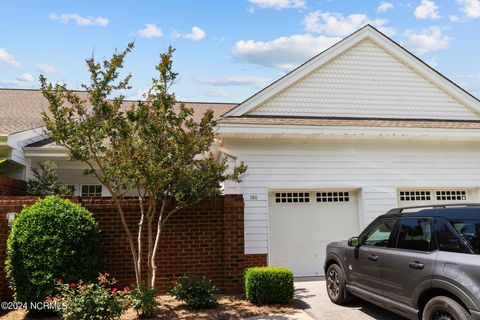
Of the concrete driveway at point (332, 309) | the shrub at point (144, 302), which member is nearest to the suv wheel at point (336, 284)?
the concrete driveway at point (332, 309)

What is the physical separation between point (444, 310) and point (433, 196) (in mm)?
6652

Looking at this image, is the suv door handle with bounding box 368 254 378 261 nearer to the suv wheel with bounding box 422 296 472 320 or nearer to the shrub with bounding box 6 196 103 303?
the suv wheel with bounding box 422 296 472 320

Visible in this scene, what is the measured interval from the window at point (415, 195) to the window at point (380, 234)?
4.59 m

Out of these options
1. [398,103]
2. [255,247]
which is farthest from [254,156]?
[398,103]

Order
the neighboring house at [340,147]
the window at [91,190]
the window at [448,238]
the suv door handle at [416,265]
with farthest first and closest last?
the window at [91,190] < the neighboring house at [340,147] < the suv door handle at [416,265] < the window at [448,238]

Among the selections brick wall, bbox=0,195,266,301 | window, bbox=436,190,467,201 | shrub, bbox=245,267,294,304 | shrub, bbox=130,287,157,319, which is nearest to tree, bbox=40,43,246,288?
shrub, bbox=130,287,157,319

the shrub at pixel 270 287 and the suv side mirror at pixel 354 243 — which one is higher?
the suv side mirror at pixel 354 243

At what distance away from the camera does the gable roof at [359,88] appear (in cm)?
1060

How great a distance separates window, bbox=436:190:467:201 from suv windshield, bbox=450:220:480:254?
6.40 meters

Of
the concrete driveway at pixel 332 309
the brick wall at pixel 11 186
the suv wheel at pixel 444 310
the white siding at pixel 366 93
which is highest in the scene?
the white siding at pixel 366 93

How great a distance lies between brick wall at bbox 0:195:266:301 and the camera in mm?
7887

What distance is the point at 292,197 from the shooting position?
9891mm

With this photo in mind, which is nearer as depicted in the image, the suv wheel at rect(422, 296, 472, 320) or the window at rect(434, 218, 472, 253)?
the suv wheel at rect(422, 296, 472, 320)

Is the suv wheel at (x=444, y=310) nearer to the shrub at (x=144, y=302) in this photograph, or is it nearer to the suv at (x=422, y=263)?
the suv at (x=422, y=263)
